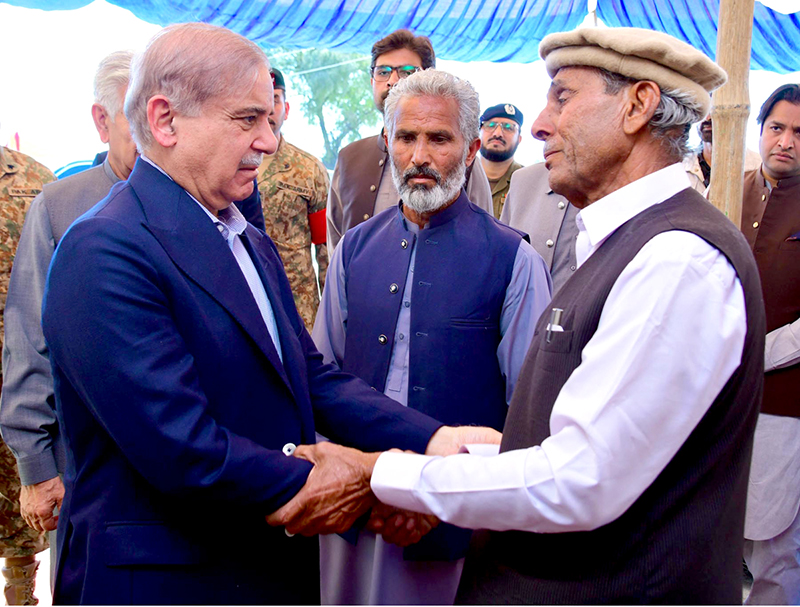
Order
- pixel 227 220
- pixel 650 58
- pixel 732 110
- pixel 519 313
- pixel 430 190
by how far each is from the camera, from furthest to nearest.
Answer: pixel 732 110 < pixel 430 190 < pixel 519 313 < pixel 227 220 < pixel 650 58

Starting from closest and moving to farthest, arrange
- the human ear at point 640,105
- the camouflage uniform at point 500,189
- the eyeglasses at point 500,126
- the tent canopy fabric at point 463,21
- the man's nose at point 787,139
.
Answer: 1. the human ear at point 640,105
2. the man's nose at point 787,139
3. the camouflage uniform at point 500,189
4. the eyeglasses at point 500,126
5. the tent canopy fabric at point 463,21

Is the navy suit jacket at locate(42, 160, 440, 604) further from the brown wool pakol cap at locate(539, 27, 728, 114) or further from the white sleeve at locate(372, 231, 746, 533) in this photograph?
the brown wool pakol cap at locate(539, 27, 728, 114)

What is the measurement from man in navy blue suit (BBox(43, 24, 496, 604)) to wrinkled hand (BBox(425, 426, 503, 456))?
11.0 inches

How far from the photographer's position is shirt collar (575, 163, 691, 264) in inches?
62.5

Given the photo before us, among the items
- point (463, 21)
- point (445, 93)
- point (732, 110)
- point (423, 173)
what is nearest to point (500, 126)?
point (463, 21)

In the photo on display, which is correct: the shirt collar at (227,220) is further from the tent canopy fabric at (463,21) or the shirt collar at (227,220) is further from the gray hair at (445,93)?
the tent canopy fabric at (463,21)

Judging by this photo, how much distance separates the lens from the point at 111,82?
285cm

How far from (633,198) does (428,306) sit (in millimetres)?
1059

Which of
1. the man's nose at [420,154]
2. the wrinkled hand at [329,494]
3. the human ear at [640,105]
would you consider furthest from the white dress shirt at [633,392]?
the man's nose at [420,154]

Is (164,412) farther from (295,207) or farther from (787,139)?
(787,139)

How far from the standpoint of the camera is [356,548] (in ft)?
8.55

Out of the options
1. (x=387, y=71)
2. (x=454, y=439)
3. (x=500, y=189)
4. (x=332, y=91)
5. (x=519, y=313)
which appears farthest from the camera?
(x=332, y=91)

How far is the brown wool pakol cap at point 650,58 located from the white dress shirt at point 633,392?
1.44 feet

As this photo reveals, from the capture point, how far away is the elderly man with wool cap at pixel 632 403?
131 cm
